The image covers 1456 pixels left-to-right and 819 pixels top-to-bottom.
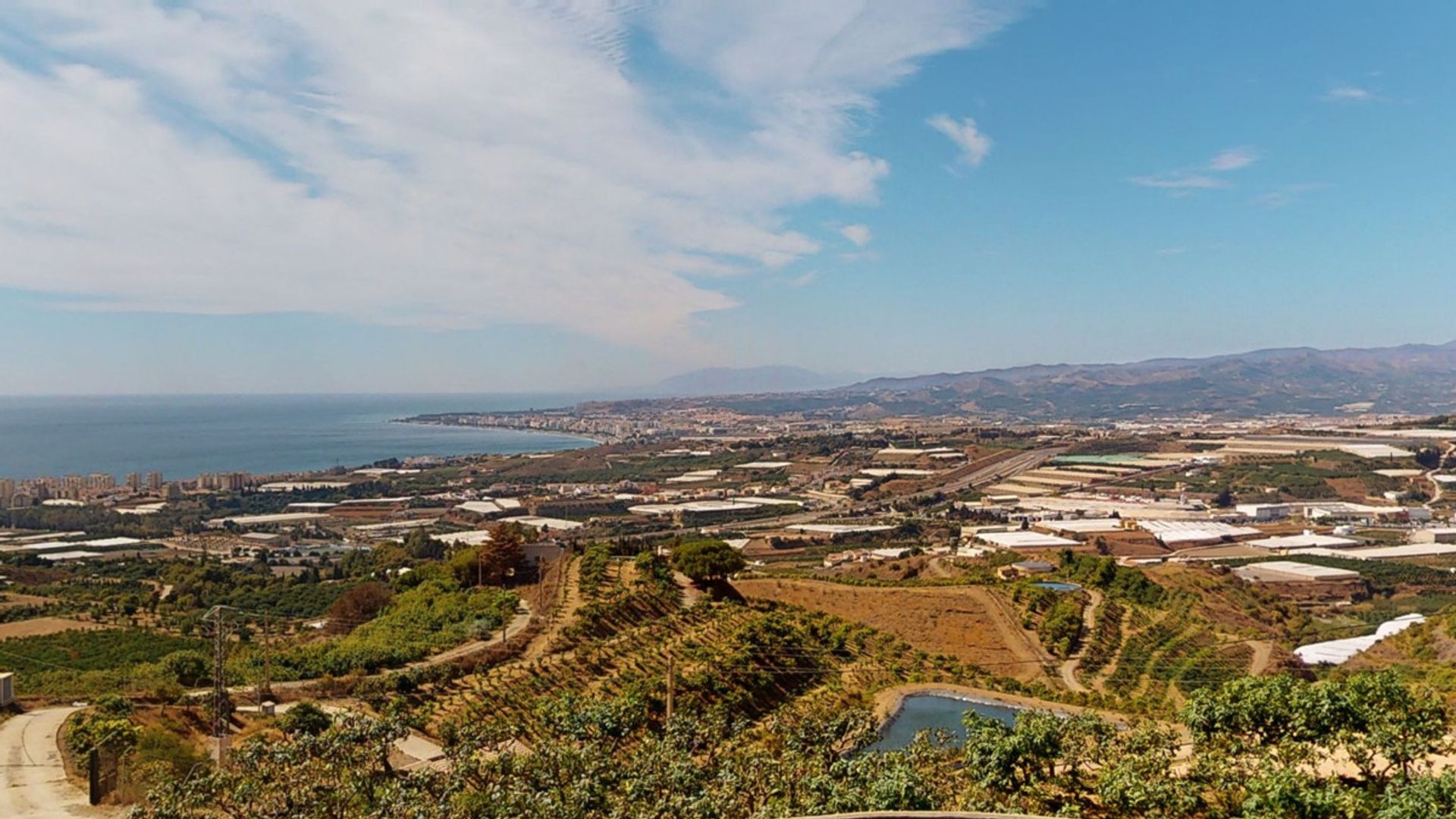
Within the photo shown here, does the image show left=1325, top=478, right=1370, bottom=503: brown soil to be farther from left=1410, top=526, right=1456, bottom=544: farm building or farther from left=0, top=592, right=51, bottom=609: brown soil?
left=0, top=592, right=51, bottom=609: brown soil

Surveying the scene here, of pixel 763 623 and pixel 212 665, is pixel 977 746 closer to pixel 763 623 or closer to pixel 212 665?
pixel 763 623

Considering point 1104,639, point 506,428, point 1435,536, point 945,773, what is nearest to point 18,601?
point 945,773

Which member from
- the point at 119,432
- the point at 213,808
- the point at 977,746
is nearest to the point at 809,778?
the point at 977,746

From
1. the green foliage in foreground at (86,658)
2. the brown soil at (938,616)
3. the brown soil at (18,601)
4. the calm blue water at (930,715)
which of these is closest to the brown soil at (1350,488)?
the brown soil at (938,616)

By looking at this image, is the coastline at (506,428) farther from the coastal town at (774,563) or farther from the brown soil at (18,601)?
the brown soil at (18,601)

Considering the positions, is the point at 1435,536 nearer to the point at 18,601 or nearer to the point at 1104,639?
the point at 1104,639

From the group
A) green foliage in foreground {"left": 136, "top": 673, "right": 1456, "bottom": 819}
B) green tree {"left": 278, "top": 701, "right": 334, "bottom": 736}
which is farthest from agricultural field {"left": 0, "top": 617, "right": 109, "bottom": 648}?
green foliage in foreground {"left": 136, "top": 673, "right": 1456, "bottom": 819}

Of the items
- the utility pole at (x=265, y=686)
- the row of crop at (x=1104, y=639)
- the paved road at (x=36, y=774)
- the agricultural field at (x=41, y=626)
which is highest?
the paved road at (x=36, y=774)
